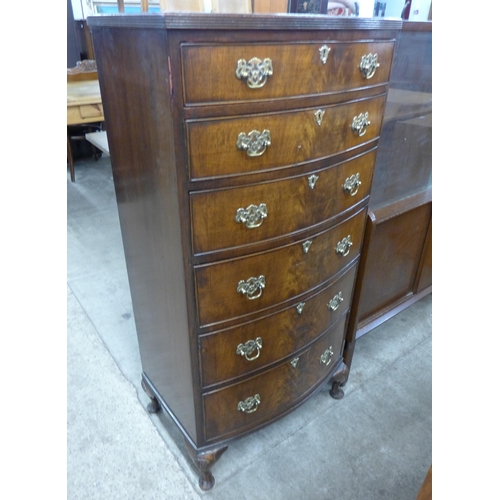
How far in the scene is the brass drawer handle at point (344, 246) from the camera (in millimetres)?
1112

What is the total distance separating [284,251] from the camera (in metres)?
0.96

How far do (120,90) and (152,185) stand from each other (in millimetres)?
220

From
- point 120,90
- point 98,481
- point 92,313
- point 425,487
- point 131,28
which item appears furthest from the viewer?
point 92,313

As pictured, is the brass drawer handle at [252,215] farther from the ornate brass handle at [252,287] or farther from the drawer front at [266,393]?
the drawer front at [266,393]

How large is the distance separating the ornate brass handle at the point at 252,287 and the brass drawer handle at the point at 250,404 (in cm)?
35

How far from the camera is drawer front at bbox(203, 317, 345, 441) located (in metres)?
1.09

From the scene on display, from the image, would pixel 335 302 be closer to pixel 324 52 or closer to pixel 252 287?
pixel 252 287

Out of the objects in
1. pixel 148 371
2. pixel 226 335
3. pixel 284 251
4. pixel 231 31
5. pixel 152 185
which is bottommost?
pixel 148 371

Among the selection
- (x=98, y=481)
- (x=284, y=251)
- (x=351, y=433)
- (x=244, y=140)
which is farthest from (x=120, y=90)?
(x=351, y=433)

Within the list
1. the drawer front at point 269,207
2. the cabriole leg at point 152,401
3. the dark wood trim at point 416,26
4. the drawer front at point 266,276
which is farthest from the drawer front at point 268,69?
the cabriole leg at point 152,401

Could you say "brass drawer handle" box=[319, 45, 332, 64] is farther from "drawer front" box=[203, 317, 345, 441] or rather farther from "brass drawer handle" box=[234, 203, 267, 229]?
"drawer front" box=[203, 317, 345, 441]

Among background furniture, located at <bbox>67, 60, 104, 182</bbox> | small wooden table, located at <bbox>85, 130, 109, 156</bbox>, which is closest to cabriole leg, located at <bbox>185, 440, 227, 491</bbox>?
A: small wooden table, located at <bbox>85, 130, 109, 156</bbox>

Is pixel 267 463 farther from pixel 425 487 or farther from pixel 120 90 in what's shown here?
pixel 120 90

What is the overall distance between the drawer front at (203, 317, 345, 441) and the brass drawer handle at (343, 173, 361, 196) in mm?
479
